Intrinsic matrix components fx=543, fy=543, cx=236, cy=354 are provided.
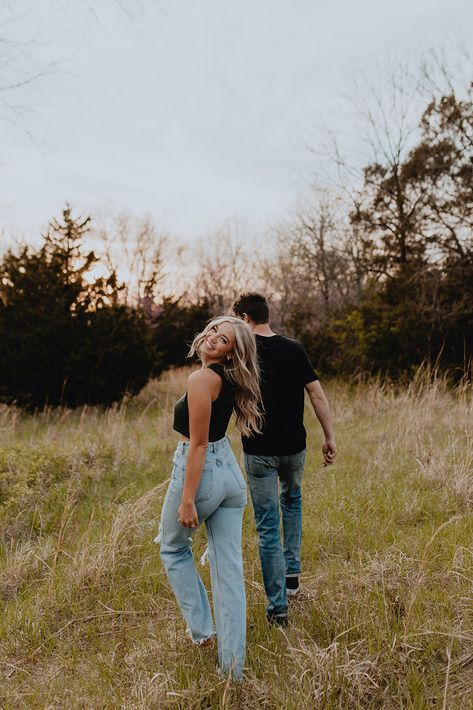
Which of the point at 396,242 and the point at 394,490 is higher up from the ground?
the point at 396,242

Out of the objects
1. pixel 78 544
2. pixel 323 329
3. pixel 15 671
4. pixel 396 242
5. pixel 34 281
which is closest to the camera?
pixel 15 671

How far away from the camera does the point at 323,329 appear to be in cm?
1532

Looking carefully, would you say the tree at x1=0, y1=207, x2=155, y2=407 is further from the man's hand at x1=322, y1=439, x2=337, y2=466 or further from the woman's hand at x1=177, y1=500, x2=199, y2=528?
the woman's hand at x1=177, y1=500, x2=199, y2=528

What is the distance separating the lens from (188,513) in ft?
7.97

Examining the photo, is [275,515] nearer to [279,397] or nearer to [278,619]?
[278,619]

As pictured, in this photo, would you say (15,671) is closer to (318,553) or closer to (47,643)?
(47,643)

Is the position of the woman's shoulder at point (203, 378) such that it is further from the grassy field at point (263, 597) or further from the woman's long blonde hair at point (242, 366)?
the grassy field at point (263, 597)

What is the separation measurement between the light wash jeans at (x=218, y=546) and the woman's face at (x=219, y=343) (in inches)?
15.7

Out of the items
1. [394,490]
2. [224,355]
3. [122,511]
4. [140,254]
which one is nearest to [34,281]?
[122,511]

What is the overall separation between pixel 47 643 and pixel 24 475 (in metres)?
2.80

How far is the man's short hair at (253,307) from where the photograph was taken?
332cm

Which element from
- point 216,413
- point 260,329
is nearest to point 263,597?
point 216,413

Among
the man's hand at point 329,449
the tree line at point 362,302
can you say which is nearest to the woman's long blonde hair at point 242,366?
the man's hand at point 329,449

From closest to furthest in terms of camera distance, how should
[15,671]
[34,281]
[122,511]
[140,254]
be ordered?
1. [15,671]
2. [122,511]
3. [34,281]
4. [140,254]
